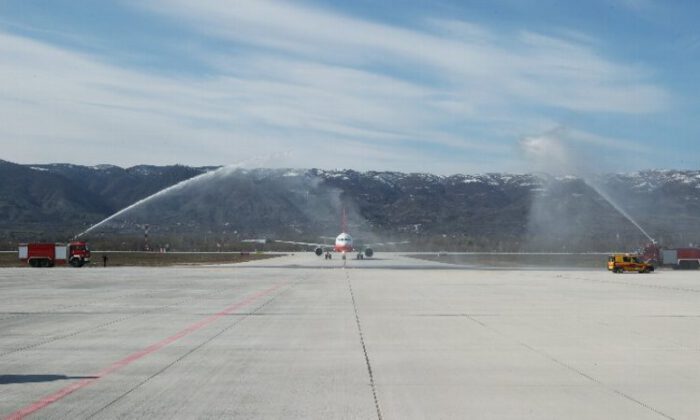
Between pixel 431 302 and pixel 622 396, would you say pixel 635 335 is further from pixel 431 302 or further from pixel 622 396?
pixel 431 302

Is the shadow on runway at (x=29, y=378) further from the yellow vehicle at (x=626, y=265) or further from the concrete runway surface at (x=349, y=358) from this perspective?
the yellow vehicle at (x=626, y=265)

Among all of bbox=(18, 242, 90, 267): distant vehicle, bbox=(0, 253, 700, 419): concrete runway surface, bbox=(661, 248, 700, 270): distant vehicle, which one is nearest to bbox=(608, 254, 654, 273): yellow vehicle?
bbox=(661, 248, 700, 270): distant vehicle

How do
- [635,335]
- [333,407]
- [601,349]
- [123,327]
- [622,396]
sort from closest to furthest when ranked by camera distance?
[333,407], [622,396], [601,349], [635,335], [123,327]

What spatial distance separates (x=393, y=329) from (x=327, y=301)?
976 centimetres

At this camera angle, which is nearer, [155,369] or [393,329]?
[155,369]

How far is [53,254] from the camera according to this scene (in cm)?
6638

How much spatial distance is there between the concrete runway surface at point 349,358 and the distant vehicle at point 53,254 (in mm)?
36645

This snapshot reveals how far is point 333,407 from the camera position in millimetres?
10852

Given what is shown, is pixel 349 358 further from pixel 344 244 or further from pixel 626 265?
pixel 344 244

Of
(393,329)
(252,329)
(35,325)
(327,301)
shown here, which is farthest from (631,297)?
(35,325)

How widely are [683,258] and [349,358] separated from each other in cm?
6183

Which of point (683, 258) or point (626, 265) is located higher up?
point (683, 258)

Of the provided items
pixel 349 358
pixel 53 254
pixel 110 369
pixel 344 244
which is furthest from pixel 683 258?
pixel 110 369

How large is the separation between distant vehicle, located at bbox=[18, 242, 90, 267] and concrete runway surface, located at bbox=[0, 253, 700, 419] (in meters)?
36.6
